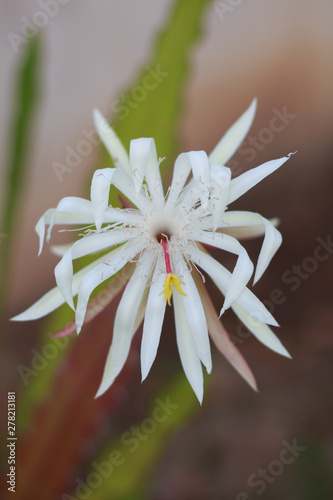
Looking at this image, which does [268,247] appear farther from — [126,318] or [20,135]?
[20,135]

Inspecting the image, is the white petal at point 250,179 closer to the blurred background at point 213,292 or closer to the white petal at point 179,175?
the white petal at point 179,175

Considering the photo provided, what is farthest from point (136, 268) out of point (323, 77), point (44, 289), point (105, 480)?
point (323, 77)

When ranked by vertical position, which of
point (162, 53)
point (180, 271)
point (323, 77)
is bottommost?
point (180, 271)

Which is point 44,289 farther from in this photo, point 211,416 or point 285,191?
point 285,191
